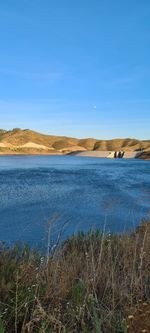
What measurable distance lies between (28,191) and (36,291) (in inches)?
982

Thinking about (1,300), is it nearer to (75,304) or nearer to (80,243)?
(75,304)

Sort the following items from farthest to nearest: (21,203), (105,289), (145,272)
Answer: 1. (21,203)
2. (145,272)
3. (105,289)

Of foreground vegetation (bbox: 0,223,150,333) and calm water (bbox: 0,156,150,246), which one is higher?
foreground vegetation (bbox: 0,223,150,333)

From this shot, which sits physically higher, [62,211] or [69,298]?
[69,298]

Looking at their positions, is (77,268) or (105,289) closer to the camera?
(105,289)

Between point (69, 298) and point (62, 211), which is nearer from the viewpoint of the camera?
point (69, 298)

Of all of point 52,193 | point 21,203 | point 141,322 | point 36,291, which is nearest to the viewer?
point 141,322

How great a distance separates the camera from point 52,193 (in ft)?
92.0

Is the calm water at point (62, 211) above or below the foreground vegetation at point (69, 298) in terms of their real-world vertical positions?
below

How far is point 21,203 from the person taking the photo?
886 inches

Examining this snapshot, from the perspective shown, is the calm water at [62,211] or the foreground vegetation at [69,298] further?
the calm water at [62,211]

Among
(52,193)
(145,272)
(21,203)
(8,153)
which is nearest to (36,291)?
(145,272)

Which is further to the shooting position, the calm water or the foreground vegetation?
the calm water

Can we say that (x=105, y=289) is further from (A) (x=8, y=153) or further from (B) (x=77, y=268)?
(A) (x=8, y=153)
